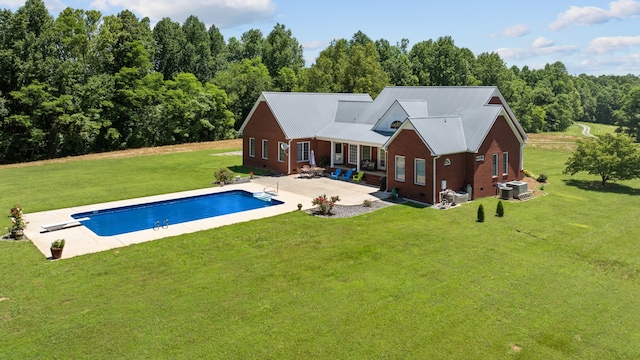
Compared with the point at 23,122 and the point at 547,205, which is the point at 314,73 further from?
the point at 547,205

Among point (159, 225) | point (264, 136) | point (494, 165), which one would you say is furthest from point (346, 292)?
point (264, 136)

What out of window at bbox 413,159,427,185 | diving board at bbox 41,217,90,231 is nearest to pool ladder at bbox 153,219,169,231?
diving board at bbox 41,217,90,231

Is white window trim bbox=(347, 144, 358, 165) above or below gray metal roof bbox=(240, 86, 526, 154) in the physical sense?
below

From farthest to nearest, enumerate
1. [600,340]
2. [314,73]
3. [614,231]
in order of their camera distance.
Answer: [314,73] → [614,231] → [600,340]

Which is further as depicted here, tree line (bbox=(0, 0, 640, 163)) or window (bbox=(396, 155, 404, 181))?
tree line (bbox=(0, 0, 640, 163))

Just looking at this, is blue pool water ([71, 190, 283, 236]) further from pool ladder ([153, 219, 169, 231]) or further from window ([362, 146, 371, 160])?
window ([362, 146, 371, 160])

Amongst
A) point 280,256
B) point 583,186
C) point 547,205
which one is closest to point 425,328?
point 280,256

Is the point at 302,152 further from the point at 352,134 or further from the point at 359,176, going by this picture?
the point at 359,176
